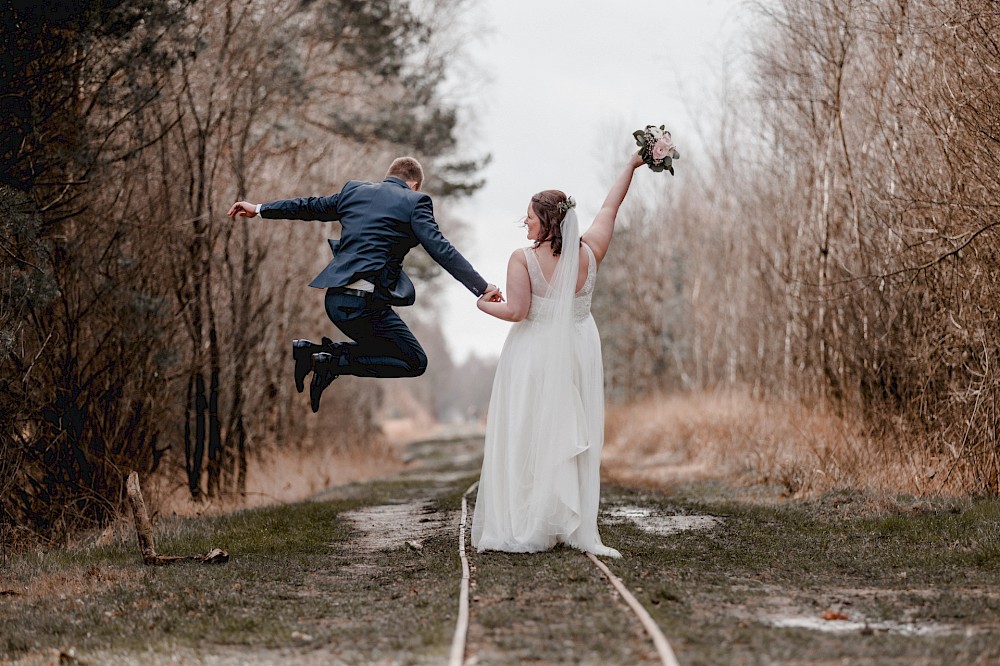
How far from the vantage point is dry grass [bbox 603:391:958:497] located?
12148mm

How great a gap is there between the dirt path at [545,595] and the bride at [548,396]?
31 centimetres

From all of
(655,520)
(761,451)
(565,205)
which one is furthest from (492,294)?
(761,451)

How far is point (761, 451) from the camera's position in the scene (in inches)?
636

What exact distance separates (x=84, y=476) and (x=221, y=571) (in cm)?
498

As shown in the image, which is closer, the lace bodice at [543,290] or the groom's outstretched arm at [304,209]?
the lace bodice at [543,290]

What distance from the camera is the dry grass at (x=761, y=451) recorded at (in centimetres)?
1215

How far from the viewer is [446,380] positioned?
16575 centimetres

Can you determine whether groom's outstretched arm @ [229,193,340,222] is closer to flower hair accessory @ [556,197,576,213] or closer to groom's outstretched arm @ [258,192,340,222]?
groom's outstretched arm @ [258,192,340,222]

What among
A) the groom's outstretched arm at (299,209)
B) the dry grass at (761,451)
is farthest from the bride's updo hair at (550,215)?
the dry grass at (761,451)

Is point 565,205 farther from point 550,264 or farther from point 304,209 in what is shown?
point 304,209

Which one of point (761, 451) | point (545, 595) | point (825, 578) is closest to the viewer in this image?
point (545, 595)

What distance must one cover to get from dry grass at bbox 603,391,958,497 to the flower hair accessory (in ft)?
17.0

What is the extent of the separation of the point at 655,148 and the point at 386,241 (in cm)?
223

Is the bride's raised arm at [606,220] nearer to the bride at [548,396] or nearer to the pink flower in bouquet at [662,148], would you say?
the bride at [548,396]
